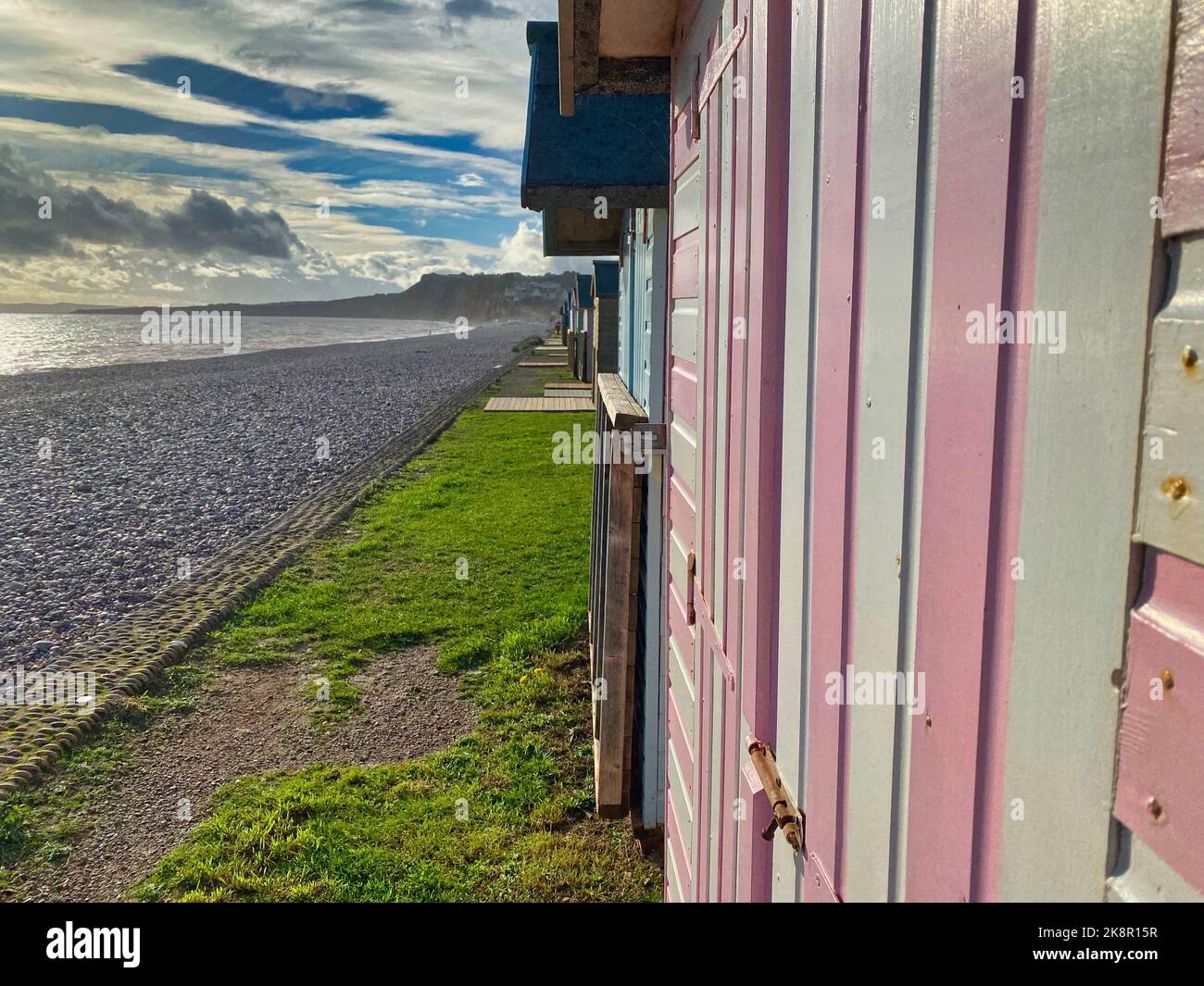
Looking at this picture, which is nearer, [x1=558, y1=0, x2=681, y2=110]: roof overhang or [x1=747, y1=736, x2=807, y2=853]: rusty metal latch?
[x1=747, y1=736, x2=807, y2=853]: rusty metal latch

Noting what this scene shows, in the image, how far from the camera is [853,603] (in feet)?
4.76

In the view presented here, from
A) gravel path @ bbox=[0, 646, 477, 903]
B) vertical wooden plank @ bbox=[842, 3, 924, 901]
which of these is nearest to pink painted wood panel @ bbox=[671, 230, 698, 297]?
vertical wooden plank @ bbox=[842, 3, 924, 901]

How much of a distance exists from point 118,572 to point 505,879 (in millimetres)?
6275

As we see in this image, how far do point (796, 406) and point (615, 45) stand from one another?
2.33 metres

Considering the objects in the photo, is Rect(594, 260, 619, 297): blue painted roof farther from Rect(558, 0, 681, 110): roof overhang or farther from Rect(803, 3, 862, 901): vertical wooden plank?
Rect(803, 3, 862, 901): vertical wooden plank

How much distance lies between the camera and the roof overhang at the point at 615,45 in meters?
3.22

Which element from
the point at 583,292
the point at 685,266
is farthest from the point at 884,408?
the point at 583,292

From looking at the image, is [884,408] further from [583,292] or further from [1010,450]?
[583,292]

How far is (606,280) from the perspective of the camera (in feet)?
75.8

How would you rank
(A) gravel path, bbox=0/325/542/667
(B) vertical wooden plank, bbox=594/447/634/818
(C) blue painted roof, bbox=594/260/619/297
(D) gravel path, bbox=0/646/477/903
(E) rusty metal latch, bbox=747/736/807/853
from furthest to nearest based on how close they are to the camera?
(C) blue painted roof, bbox=594/260/619/297
(A) gravel path, bbox=0/325/542/667
(B) vertical wooden plank, bbox=594/447/634/818
(D) gravel path, bbox=0/646/477/903
(E) rusty metal latch, bbox=747/736/807/853

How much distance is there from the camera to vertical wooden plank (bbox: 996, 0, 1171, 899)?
74 cm

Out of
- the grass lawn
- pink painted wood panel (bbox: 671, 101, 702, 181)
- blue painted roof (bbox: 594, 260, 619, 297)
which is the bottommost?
the grass lawn

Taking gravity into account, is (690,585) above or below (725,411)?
below

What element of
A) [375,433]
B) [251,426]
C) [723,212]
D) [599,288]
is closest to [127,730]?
[723,212]
